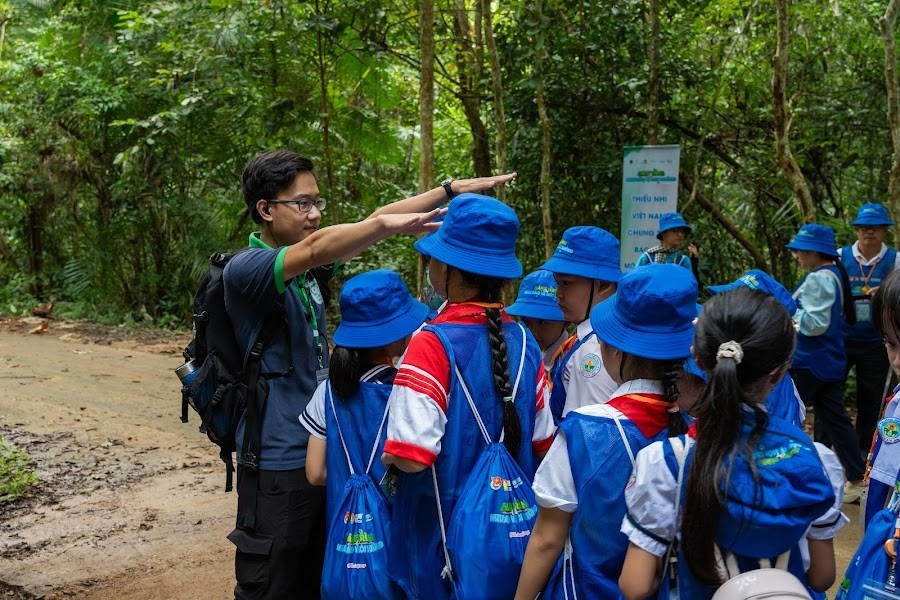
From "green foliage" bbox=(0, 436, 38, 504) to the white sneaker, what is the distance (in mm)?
5423

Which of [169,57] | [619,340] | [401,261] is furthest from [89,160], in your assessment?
[619,340]

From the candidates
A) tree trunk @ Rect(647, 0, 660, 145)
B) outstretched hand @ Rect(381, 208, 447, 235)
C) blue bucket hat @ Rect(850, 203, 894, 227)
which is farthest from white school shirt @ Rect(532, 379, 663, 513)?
tree trunk @ Rect(647, 0, 660, 145)

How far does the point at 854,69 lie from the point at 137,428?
8.06 m

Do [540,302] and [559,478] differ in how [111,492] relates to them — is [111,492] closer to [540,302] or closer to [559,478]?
[540,302]

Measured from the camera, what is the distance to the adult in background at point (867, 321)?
20.2 ft

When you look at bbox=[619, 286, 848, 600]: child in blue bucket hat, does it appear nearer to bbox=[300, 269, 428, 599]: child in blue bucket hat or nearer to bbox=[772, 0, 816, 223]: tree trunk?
bbox=[300, 269, 428, 599]: child in blue bucket hat

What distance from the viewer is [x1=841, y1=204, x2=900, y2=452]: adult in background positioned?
615 cm

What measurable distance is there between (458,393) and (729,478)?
858mm

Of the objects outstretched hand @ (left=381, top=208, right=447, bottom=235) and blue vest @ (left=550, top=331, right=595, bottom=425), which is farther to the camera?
blue vest @ (left=550, top=331, right=595, bottom=425)

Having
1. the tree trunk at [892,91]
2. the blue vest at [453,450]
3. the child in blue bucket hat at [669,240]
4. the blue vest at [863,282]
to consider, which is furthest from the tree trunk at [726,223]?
the blue vest at [453,450]

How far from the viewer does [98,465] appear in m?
6.30

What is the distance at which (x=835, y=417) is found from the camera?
5828 millimetres

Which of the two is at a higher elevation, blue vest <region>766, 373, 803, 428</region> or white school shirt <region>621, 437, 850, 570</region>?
white school shirt <region>621, 437, 850, 570</region>

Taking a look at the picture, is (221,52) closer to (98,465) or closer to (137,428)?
(137,428)
